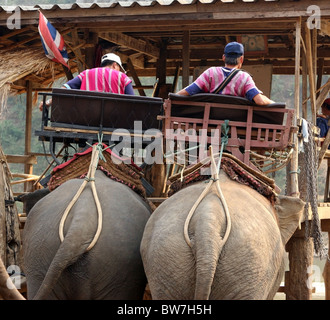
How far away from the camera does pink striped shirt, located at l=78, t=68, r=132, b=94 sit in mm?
7422

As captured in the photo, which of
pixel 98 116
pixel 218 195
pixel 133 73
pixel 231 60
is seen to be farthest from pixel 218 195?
pixel 133 73

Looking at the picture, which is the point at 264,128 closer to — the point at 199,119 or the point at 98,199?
the point at 199,119

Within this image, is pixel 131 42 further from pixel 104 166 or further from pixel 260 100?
pixel 260 100

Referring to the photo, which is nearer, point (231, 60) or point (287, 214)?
point (287, 214)

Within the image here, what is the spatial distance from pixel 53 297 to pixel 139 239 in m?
0.77

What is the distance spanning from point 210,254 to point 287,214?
5.68 ft

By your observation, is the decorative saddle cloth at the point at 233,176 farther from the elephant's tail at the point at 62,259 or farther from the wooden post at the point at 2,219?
the wooden post at the point at 2,219

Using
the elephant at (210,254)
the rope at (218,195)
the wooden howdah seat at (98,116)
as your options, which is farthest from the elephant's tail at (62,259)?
the wooden howdah seat at (98,116)

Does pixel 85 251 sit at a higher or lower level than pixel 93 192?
lower

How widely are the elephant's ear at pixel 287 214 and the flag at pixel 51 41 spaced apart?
4479mm

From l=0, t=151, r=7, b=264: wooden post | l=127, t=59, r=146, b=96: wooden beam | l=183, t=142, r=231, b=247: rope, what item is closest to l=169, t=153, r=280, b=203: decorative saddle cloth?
l=183, t=142, r=231, b=247: rope

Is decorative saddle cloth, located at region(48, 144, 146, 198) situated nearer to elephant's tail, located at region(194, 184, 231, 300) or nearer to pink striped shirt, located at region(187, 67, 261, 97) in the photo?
pink striped shirt, located at region(187, 67, 261, 97)

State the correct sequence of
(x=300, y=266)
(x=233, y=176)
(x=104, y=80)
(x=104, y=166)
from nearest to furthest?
(x=233, y=176)
(x=104, y=166)
(x=104, y=80)
(x=300, y=266)

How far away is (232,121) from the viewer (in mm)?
6281
